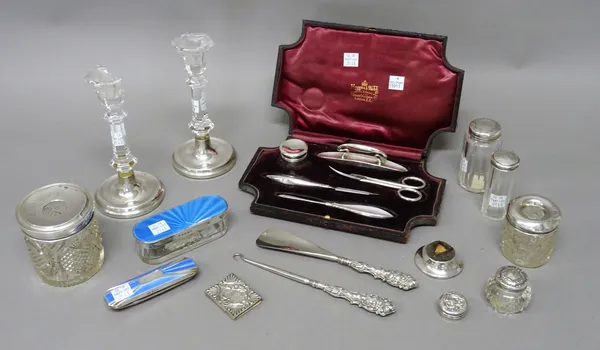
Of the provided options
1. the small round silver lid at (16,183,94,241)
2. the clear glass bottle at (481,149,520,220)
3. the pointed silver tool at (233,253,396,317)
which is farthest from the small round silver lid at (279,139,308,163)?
the small round silver lid at (16,183,94,241)

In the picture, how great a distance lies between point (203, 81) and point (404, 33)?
2.41ft

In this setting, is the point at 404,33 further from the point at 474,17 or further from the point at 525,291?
the point at 525,291

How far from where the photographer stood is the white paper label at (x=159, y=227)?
2362 mm

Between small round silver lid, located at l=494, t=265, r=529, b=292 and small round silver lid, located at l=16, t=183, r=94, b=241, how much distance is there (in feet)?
3.96

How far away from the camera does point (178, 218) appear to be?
2416 millimetres

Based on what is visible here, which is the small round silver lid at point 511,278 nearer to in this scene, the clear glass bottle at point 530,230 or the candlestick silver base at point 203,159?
the clear glass bottle at point 530,230

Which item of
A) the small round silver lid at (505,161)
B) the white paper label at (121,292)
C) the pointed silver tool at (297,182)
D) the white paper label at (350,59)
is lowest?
the white paper label at (121,292)

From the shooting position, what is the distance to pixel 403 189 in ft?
8.60

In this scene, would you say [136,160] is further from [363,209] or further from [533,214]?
[533,214]

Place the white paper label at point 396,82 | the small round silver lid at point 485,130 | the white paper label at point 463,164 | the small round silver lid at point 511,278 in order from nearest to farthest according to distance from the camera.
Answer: the small round silver lid at point 511,278, the small round silver lid at point 485,130, the white paper label at point 463,164, the white paper label at point 396,82

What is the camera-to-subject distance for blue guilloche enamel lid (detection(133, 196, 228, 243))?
2.35 meters

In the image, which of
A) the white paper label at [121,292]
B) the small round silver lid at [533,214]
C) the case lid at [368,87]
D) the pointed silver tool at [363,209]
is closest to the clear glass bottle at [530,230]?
the small round silver lid at [533,214]

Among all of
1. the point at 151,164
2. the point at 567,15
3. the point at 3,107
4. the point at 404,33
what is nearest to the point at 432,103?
the point at 404,33

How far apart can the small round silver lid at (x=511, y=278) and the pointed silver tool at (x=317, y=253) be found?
0.82ft
